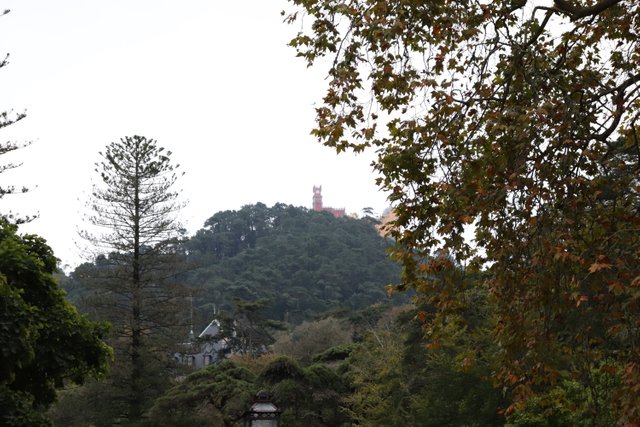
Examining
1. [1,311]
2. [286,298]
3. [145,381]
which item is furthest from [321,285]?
[1,311]

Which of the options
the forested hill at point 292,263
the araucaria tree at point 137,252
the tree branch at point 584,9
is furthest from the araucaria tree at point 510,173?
the forested hill at point 292,263

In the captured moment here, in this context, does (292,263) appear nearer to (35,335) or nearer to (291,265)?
(291,265)

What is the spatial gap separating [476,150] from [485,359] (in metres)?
10.8

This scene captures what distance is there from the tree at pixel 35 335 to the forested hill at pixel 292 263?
152 feet

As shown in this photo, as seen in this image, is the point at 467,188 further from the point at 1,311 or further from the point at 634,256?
the point at 1,311

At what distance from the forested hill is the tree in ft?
152

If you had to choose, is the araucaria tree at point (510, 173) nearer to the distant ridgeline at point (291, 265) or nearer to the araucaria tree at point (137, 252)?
the araucaria tree at point (137, 252)

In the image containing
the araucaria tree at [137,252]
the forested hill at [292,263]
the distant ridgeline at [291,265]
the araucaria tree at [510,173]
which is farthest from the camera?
the forested hill at [292,263]

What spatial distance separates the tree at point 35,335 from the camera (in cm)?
920

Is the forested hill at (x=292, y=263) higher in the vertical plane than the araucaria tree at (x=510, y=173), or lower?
higher

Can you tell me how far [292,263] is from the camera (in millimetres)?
70875

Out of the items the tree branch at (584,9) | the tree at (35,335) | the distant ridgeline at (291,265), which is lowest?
the tree at (35,335)

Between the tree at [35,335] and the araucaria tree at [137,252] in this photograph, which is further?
the araucaria tree at [137,252]

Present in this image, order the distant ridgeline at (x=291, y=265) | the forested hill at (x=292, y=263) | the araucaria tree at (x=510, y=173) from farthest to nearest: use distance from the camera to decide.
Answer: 1. the forested hill at (x=292, y=263)
2. the distant ridgeline at (x=291, y=265)
3. the araucaria tree at (x=510, y=173)
